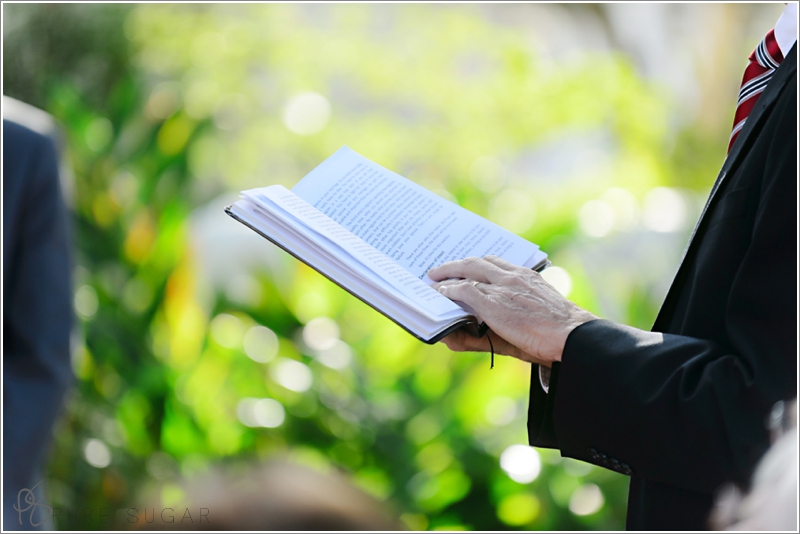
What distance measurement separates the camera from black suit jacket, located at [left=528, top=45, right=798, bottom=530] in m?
0.91

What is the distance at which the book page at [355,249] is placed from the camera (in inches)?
44.4

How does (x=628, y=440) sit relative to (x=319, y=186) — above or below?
below

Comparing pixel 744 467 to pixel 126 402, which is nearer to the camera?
pixel 744 467

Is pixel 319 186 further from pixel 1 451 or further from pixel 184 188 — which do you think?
pixel 184 188

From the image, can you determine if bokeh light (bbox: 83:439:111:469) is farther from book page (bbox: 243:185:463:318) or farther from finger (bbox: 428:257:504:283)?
finger (bbox: 428:257:504:283)

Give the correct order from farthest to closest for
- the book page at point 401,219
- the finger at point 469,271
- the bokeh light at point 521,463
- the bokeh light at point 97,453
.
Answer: the bokeh light at point 97,453, the bokeh light at point 521,463, the book page at point 401,219, the finger at point 469,271

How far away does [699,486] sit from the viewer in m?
0.95

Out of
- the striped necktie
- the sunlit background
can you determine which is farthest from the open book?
the sunlit background

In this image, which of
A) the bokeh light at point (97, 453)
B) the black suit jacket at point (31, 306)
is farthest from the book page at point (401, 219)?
the bokeh light at point (97, 453)

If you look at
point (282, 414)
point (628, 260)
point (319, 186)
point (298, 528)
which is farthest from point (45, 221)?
point (628, 260)

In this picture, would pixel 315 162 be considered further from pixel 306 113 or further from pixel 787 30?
pixel 787 30

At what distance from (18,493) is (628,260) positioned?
3818 millimetres

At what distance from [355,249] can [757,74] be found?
74 cm

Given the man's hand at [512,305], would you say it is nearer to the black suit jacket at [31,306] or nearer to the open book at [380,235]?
the open book at [380,235]
